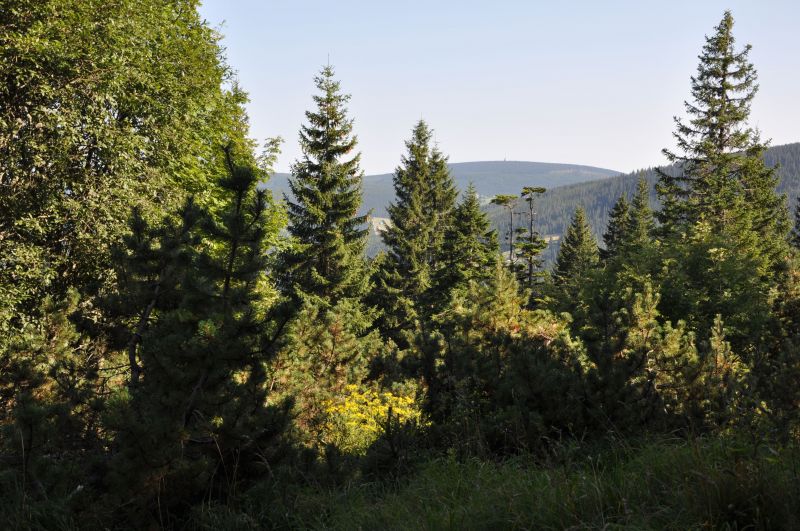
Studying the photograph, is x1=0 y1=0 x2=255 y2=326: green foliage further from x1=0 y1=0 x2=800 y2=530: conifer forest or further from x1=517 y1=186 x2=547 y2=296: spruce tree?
x1=517 y1=186 x2=547 y2=296: spruce tree

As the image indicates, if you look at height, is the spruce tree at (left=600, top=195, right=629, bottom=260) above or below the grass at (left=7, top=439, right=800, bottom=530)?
above

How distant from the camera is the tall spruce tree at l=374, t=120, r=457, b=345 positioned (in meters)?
32.1

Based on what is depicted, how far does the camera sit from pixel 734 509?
100 inches

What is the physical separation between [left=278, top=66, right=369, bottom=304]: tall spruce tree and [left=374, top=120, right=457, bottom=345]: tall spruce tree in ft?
20.2

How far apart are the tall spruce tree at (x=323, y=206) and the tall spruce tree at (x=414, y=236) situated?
243 inches

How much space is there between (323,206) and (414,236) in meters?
9.77

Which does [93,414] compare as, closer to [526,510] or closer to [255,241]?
[255,241]

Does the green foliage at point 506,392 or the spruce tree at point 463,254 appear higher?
the spruce tree at point 463,254

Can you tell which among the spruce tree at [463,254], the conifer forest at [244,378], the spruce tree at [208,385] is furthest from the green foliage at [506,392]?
the spruce tree at [463,254]

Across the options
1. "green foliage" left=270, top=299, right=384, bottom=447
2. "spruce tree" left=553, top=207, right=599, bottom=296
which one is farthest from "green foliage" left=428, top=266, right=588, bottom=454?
"spruce tree" left=553, top=207, right=599, bottom=296

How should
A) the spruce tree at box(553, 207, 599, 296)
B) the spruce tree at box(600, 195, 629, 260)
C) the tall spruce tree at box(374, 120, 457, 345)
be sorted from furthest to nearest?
the spruce tree at box(600, 195, 629, 260)
the spruce tree at box(553, 207, 599, 296)
the tall spruce tree at box(374, 120, 457, 345)

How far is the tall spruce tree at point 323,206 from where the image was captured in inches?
970

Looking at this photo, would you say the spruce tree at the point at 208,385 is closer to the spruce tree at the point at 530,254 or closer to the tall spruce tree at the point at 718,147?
the tall spruce tree at the point at 718,147

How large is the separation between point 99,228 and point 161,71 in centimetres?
500
